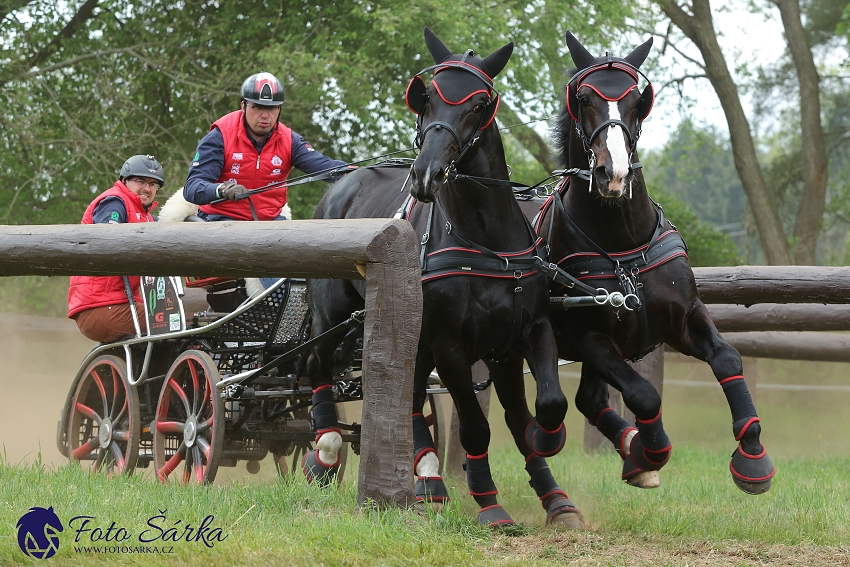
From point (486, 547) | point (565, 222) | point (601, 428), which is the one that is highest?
point (565, 222)

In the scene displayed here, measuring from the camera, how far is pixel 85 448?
6.90 metres

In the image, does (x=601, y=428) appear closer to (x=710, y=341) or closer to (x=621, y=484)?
(x=710, y=341)

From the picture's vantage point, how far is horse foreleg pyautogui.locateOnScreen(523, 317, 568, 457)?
176 inches

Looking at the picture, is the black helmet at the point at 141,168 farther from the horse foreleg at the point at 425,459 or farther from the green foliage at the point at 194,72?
the green foliage at the point at 194,72

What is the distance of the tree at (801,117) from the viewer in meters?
16.2

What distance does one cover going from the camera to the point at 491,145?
464 cm

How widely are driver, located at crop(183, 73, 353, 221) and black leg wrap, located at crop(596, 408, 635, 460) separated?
7.73ft

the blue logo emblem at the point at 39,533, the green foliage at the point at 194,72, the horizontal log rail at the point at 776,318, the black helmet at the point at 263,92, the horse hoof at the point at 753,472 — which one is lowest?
the blue logo emblem at the point at 39,533

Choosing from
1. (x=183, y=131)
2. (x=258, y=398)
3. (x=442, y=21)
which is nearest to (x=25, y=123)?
(x=183, y=131)

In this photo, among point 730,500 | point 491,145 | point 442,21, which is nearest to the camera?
point 491,145

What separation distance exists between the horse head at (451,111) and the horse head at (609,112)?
1.35ft

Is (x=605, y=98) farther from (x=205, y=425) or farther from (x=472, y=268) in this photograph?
(x=205, y=425)

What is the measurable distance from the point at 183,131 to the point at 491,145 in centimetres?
915

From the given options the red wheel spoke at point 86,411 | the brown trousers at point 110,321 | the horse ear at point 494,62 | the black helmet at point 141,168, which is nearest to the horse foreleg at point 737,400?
the horse ear at point 494,62
